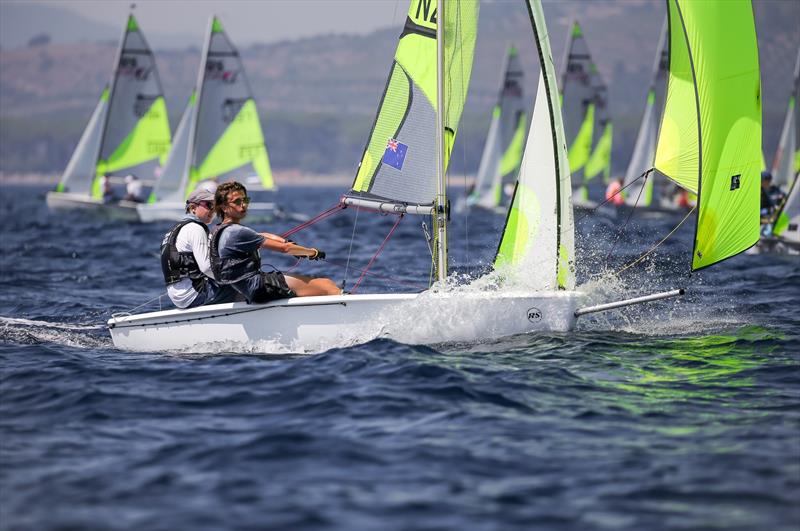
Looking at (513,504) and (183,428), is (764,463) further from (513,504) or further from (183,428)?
(183,428)

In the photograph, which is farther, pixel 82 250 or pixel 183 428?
pixel 82 250

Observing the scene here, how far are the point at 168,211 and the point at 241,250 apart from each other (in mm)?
20943

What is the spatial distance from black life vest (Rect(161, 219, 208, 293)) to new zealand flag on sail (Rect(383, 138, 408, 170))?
1.66 metres

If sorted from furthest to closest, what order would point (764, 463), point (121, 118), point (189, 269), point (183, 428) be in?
point (121, 118)
point (189, 269)
point (183, 428)
point (764, 463)

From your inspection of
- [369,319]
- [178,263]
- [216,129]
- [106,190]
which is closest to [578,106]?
[216,129]

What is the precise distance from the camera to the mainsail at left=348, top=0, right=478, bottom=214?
8758 millimetres

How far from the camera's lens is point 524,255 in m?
8.85

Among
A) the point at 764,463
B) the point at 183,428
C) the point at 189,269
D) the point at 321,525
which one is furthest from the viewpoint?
the point at 189,269

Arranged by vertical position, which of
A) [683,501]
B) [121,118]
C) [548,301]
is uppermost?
[121,118]

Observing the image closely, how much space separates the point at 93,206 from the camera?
2980 centimetres

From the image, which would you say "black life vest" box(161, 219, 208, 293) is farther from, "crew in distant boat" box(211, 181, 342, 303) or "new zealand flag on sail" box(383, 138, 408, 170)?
"new zealand flag on sail" box(383, 138, 408, 170)

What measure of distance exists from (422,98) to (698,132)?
2.30m

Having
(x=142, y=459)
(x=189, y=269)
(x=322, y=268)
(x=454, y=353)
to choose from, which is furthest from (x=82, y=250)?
(x=142, y=459)

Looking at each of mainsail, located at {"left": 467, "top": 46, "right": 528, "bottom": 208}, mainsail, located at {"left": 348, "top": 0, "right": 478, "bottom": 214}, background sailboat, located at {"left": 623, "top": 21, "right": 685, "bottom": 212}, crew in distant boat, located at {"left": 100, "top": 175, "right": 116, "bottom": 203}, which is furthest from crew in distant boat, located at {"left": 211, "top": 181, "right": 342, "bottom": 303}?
mainsail, located at {"left": 467, "top": 46, "right": 528, "bottom": 208}
